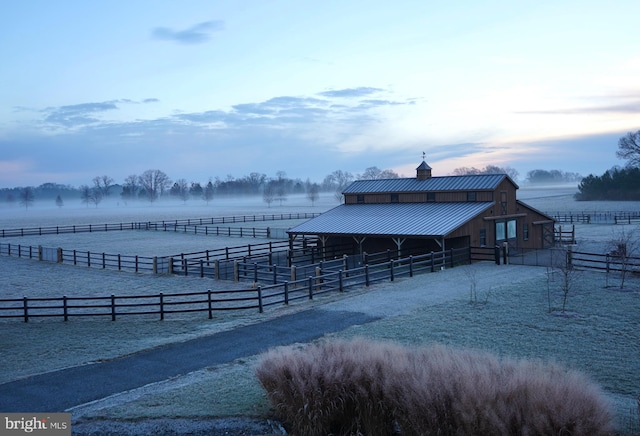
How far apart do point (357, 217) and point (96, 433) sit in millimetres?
28471

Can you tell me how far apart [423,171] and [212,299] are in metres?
21.4

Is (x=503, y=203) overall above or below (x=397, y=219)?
above

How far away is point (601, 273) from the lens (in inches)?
986

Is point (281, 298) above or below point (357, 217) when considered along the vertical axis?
below

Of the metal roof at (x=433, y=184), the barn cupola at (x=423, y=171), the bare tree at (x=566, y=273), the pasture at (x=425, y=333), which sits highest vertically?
the barn cupola at (x=423, y=171)

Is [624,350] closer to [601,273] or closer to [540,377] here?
[540,377]

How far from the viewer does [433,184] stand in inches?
1491

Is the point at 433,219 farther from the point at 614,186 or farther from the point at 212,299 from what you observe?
the point at 614,186

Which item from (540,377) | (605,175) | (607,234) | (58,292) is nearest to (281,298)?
(58,292)

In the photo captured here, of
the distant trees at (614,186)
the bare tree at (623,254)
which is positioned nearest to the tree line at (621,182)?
the distant trees at (614,186)

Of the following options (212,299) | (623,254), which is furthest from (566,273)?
(212,299)

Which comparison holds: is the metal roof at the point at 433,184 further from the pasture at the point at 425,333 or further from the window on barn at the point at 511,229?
the pasture at the point at 425,333

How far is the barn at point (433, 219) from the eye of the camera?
31.1 meters

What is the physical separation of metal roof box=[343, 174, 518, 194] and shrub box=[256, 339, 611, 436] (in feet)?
84.3
